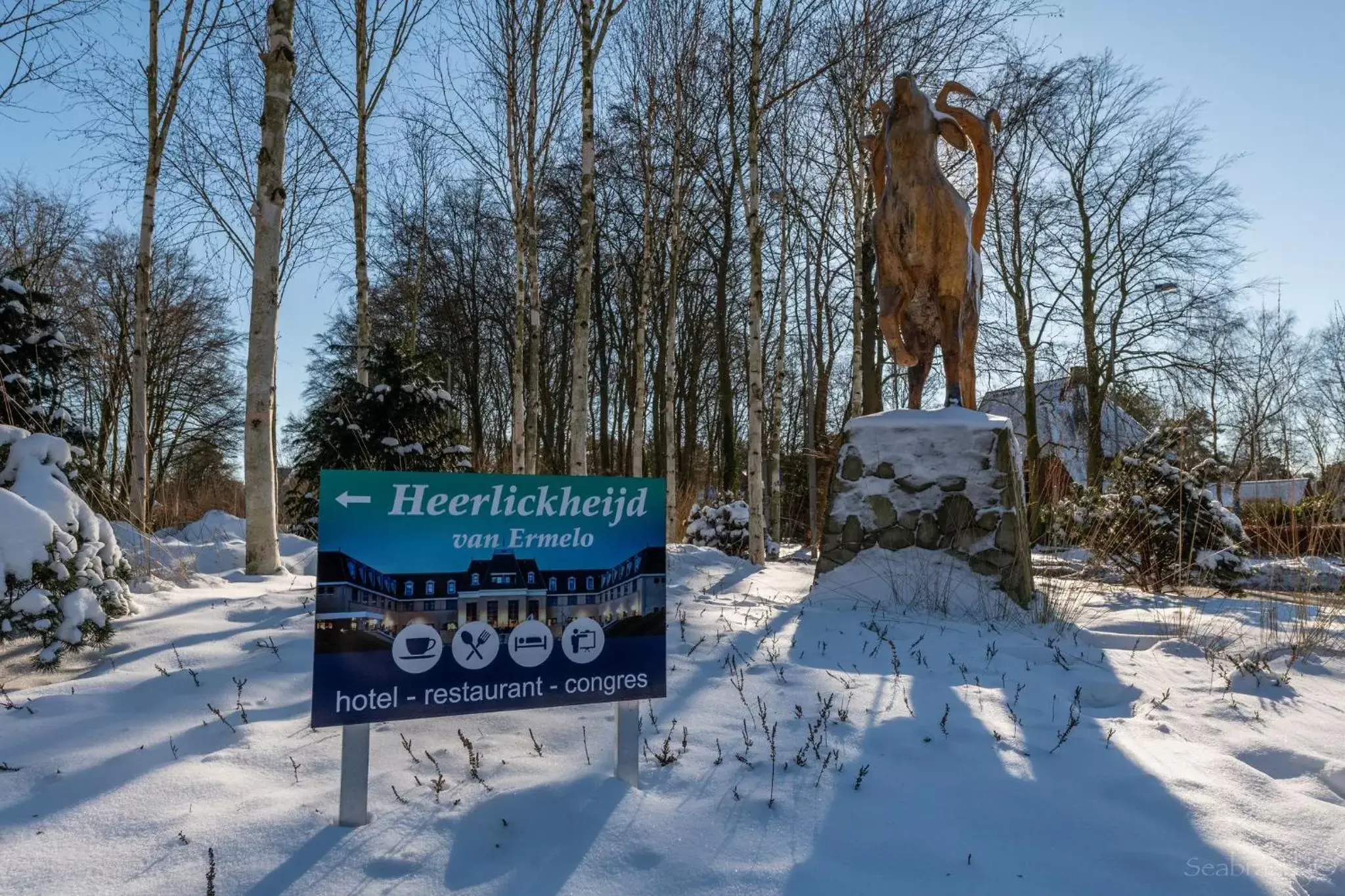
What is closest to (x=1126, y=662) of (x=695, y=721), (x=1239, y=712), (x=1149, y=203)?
(x=1239, y=712)

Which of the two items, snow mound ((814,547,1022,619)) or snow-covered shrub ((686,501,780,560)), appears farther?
snow-covered shrub ((686,501,780,560))

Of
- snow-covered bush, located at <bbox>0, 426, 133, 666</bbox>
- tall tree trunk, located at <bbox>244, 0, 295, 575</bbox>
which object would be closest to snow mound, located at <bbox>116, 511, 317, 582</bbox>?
tall tree trunk, located at <bbox>244, 0, 295, 575</bbox>

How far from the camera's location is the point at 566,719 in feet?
9.73

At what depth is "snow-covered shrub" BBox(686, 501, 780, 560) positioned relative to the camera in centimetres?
1320

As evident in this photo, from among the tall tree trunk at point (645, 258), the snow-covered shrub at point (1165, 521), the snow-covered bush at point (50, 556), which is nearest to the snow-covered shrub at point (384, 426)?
the tall tree trunk at point (645, 258)

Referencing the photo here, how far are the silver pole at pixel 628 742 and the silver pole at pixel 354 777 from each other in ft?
2.45

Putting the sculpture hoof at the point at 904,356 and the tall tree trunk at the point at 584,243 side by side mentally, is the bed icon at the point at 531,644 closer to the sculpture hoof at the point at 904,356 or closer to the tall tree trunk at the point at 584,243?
the sculpture hoof at the point at 904,356

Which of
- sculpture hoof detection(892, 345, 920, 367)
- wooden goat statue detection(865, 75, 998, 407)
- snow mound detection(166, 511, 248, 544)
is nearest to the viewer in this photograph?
wooden goat statue detection(865, 75, 998, 407)

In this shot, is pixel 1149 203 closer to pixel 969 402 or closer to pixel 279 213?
pixel 969 402

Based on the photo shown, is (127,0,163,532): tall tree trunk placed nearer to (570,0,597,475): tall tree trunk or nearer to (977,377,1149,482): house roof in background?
(570,0,597,475): tall tree trunk

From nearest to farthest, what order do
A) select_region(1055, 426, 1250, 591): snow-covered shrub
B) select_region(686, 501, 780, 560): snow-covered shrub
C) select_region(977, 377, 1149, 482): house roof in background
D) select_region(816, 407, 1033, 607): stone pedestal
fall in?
select_region(816, 407, 1033, 607): stone pedestal, select_region(1055, 426, 1250, 591): snow-covered shrub, select_region(686, 501, 780, 560): snow-covered shrub, select_region(977, 377, 1149, 482): house roof in background

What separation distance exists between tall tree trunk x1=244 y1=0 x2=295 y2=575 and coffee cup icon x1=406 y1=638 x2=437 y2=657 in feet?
17.1

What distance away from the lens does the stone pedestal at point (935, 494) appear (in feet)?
18.0

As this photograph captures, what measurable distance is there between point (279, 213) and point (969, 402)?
6123 mm
